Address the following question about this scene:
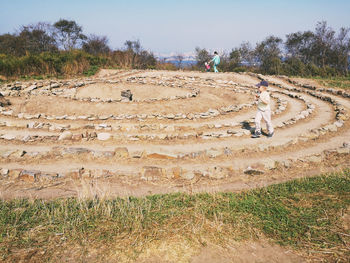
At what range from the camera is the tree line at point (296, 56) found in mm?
29281

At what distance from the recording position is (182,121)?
493 inches

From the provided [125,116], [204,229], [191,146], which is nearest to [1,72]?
[125,116]

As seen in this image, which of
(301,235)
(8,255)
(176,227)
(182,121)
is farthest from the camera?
(182,121)

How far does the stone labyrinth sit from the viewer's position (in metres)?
7.22

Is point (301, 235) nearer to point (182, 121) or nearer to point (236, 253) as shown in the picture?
point (236, 253)

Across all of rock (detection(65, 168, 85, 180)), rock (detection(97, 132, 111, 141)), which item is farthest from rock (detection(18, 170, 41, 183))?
rock (detection(97, 132, 111, 141))

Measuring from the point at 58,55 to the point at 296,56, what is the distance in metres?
34.6

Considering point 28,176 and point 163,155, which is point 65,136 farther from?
point 163,155

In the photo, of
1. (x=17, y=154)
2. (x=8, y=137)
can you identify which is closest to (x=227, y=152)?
(x=17, y=154)

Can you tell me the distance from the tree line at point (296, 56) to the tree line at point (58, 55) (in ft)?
36.5

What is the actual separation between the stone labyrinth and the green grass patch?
3.50 feet

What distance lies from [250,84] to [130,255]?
21313 millimetres

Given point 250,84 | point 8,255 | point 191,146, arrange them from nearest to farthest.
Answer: point 8,255, point 191,146, point 250,84

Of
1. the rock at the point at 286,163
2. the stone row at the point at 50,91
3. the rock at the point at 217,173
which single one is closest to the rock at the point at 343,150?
the rock at the point at 286,163
